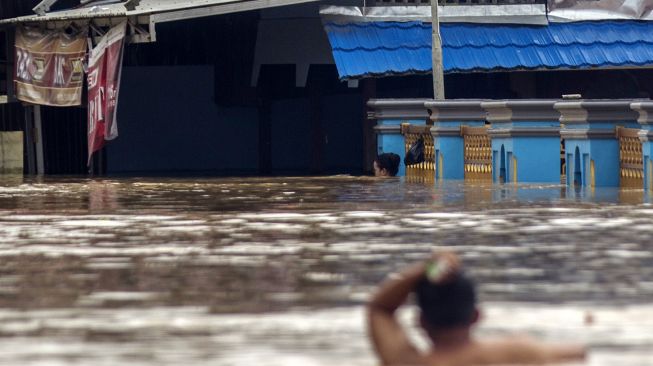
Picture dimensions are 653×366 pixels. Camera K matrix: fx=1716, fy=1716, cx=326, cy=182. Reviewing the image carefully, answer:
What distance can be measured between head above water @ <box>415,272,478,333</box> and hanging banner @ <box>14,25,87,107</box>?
26.2 m

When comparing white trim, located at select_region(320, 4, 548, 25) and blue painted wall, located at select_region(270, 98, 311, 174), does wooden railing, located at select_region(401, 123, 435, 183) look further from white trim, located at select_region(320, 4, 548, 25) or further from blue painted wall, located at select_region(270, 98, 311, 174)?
blue painted wall, located at select_region(270, 98, 311, 174)

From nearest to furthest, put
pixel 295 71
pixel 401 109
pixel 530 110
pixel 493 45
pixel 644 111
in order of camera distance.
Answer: pixel 644 111 < pixel 530 110 < pixel 401 109 < pixel 493 45 < pixel 295 71

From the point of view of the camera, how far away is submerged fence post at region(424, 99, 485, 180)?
2517 cm

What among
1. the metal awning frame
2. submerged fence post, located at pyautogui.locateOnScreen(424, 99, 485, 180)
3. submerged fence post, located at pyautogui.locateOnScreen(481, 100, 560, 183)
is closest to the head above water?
submerged fence post, located at pyautogui.locateOnScreen(481, 100, 560, 183)

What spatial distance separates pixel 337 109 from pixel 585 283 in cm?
2758

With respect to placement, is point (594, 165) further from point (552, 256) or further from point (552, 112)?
point (552, 256)

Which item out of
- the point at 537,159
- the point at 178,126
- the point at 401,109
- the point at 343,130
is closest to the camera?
the point at 537,159

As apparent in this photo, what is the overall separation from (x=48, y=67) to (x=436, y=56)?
7314 mm

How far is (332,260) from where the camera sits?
35.4 feet

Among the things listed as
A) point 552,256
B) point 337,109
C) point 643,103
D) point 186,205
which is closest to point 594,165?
point 643,103

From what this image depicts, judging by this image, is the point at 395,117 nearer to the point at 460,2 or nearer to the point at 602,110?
the point at 460,2

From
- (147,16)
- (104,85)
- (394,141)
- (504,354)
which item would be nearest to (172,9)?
(147,16)

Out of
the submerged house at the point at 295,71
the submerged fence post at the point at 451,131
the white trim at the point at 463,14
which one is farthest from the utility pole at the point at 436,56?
the submerged fence post at the point at 451,131

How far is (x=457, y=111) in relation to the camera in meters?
25.2
